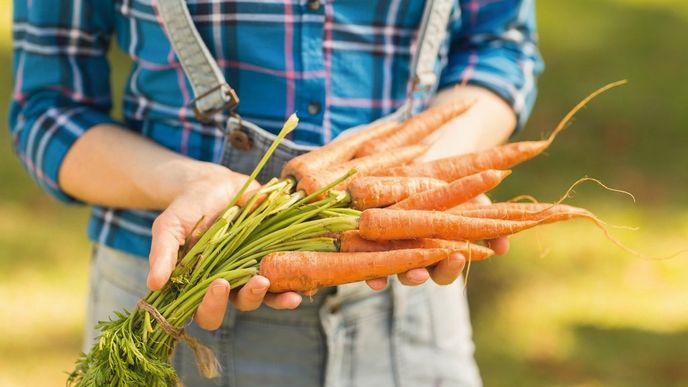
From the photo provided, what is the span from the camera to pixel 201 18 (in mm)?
1623

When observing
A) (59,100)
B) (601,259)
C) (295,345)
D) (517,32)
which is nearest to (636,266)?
(601,259)

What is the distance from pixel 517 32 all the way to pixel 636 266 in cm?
259

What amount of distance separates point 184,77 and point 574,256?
3.08m

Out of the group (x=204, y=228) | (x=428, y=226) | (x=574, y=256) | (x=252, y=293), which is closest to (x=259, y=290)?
(x=252, y=293)

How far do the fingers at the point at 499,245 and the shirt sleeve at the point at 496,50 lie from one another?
15.6 inches

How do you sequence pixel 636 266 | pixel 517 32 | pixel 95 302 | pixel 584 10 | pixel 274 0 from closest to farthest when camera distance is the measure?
1. pixel 274 0
2. pixel 95 302
3. pixel 517 32
4. pixel 636 266
5. pixel 584 10

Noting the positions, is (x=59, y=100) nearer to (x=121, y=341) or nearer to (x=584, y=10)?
(x=121, y=341)

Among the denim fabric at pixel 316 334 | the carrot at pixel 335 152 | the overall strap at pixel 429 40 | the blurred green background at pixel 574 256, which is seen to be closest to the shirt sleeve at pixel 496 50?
the overall strap at pixel 429 40

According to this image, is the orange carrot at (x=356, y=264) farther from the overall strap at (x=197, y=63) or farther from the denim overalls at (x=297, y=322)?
the overall strap at (x=197, y=63)

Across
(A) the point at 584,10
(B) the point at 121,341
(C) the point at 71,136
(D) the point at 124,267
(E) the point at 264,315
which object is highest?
(A) the point at 584,10

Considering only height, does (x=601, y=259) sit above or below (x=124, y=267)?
above

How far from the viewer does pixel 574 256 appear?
4270mm

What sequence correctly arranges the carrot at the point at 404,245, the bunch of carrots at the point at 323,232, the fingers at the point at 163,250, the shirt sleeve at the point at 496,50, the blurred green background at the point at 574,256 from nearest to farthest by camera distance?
1. the fingers at the point at 163,250
2. the bunch of carrots at the point at 323,232
3. the carrot at the point at 404,245
4. the shirt sleeve at the point at 496,50
5. the blurred green background at the point at 574,256

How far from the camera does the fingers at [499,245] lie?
1688 mm
